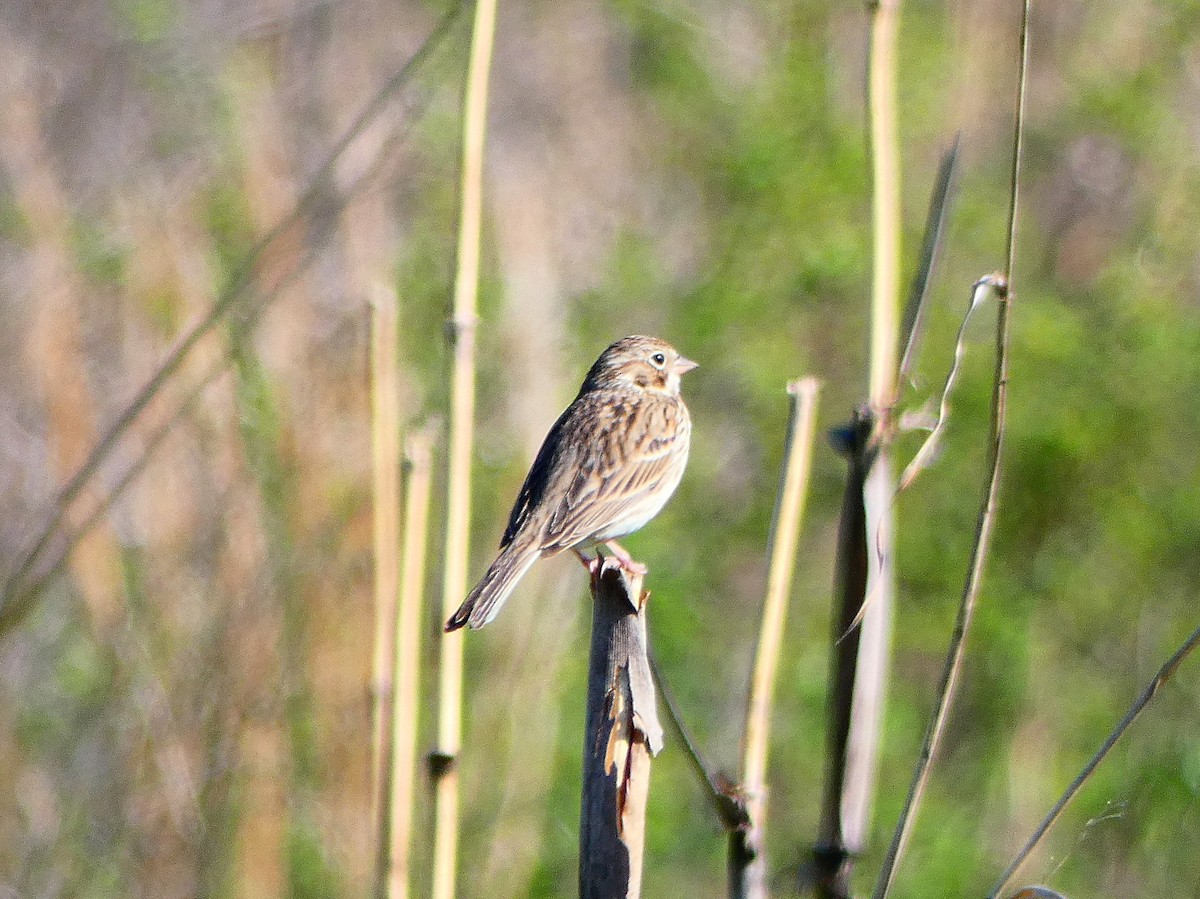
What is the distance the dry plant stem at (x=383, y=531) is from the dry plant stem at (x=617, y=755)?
299mm

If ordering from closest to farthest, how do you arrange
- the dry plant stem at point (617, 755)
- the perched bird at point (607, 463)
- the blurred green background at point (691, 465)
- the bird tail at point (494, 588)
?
1. the dry plant stem at point (617, 755)
2. the bird tail at point (494, 588)
3. the perched bird at point (607, 463)
4. the blurred green background at point (691, 465)

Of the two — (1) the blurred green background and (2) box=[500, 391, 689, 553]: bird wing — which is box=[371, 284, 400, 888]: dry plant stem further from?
(1) the blurred green background

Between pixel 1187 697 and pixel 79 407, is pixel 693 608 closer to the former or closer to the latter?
pixel 1187 697

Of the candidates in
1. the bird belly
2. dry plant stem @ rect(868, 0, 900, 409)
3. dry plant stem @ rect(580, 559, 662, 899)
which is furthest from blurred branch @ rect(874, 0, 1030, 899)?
the bird belly

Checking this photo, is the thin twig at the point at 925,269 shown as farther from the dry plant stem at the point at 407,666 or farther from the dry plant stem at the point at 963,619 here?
the dry plant stem at the point at 407,666

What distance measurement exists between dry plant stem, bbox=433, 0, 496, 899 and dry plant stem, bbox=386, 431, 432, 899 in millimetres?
46

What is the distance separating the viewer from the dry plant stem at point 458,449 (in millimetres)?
1942

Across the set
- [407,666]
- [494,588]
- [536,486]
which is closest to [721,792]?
[407,666]

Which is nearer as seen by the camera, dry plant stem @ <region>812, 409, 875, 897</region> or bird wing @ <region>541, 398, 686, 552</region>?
dry plant stem @ <region>812, 409, 875, 897</region>

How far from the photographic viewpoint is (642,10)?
23.9 feet

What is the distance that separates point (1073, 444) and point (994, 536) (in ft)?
2.40

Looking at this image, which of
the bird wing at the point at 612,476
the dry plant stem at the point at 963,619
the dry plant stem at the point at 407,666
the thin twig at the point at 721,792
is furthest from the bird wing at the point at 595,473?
the dry plant stem at the point at 963,619

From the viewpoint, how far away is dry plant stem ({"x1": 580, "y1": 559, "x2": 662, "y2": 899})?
1868 millimetres

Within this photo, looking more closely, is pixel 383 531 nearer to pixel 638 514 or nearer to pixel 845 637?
pixel 845 637
